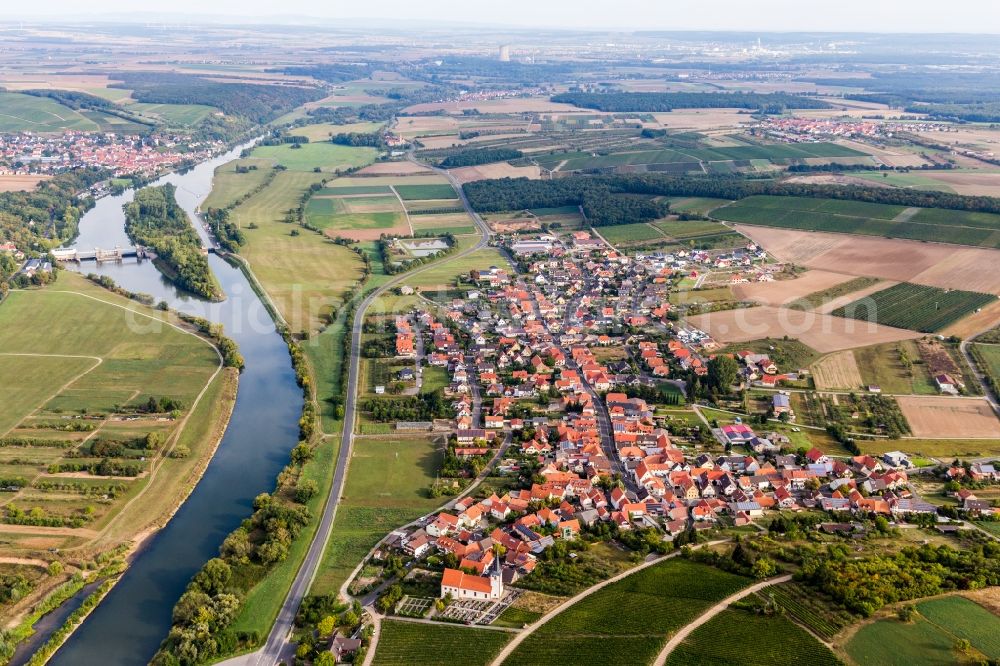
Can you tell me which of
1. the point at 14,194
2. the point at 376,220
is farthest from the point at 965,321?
the point at 14,194

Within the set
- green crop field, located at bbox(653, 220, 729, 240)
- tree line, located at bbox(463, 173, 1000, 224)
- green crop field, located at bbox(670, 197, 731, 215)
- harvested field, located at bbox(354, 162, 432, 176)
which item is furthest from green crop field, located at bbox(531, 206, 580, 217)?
harvested field, located at bbox(354, 162, 432, 176)

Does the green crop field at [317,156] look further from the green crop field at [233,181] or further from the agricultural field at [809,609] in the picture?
the agricultural field at [809,609]

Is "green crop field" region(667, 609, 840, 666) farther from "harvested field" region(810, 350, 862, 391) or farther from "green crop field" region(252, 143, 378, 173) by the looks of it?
"green crop field" region(252, 143, 378, 173)

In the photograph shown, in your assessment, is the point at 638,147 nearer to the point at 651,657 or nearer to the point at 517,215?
the point at 517,215

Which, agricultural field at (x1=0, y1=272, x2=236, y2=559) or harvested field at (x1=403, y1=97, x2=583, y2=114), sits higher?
harvested field at (x1=403, y1=97, x2=583, y2=114)

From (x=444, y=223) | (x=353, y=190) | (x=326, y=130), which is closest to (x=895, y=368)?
(x=444, y=223)
